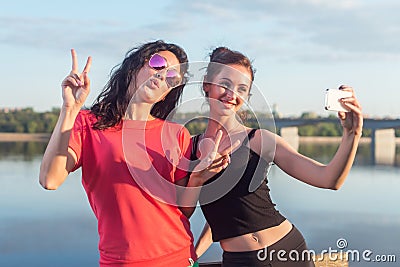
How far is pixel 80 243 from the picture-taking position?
37.0ft

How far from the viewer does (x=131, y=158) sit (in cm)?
202

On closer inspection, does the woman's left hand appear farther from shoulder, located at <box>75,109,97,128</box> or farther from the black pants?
shoulder, located at <box>75,109,97,128</box>

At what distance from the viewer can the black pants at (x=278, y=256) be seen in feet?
7.08

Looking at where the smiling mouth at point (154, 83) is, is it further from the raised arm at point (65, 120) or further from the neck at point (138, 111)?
the raised arm at point (65, 120)

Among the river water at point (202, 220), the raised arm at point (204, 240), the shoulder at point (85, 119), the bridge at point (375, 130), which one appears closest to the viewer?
the shoulder at point (85, 119)

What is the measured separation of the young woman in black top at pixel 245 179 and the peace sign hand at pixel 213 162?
0.5 inches

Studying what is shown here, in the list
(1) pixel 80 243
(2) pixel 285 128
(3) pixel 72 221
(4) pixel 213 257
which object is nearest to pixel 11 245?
(1) pixel 80 243

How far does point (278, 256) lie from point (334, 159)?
16.8 inches

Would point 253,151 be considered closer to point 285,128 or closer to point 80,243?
point 80,243

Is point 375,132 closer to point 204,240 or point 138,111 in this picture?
point 204,240

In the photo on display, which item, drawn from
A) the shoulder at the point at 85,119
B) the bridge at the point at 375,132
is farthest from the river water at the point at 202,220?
the bridge at the point at 375,132

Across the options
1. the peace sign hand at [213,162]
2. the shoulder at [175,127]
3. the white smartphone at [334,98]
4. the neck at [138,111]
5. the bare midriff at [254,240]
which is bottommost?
the bare midriff at [254,240]

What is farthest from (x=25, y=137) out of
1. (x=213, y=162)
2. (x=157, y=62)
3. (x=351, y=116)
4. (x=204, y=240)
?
(x=351, y=116)

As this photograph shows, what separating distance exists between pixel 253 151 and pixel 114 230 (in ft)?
2.00
